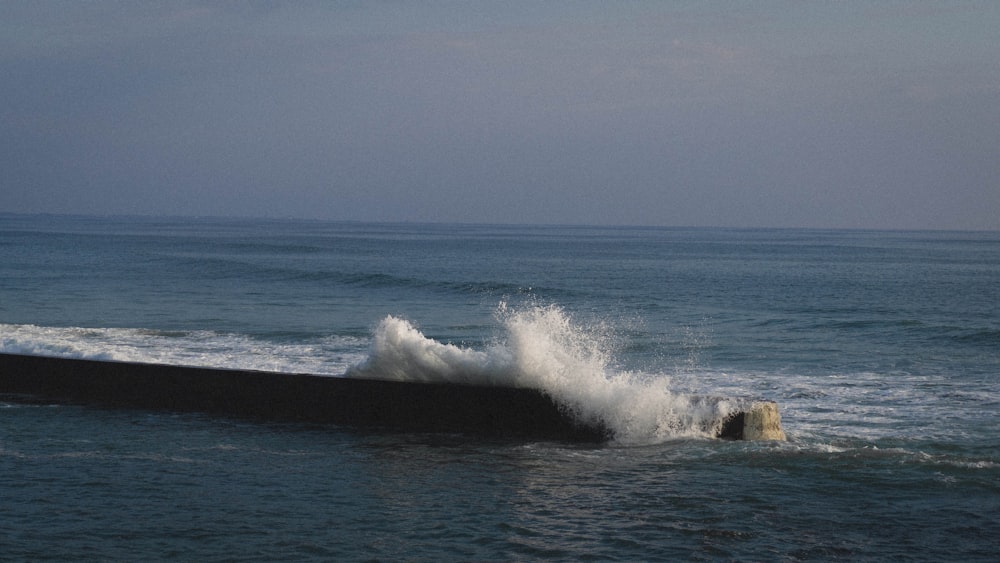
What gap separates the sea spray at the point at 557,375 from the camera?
10.4 metres

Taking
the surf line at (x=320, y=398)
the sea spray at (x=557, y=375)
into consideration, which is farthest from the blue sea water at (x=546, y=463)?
the surf line at (x=320, y=398)

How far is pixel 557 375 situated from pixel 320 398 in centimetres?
267

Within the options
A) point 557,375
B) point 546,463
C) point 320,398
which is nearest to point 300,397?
point 320,398

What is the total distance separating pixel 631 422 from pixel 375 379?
287 cm

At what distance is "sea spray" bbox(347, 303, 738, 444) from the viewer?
10.4 m

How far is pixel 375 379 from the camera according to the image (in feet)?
37.0

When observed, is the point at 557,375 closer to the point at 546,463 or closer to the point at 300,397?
the point at 546,463

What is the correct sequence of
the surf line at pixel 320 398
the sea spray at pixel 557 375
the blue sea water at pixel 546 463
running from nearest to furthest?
A: the blue sea water at pixel 546 463
the sea spray at pixel 557 375
the surf line at pixel 320 398

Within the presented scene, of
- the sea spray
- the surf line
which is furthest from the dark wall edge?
the sea spray

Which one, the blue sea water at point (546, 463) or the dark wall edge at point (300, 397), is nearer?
the blue sea water at point (546, 463)

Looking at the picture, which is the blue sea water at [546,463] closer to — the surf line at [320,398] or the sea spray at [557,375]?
the sea spray at [557,375]

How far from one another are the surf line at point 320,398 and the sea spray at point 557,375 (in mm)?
171

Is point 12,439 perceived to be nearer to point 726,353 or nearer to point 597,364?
point 597,364

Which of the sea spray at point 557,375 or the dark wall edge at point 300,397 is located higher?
the sea spray at point 557,375
